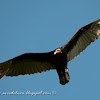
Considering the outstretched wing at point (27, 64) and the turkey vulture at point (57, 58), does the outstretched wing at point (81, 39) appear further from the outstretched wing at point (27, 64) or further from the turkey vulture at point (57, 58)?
the outstretched wing at point (27, 64)

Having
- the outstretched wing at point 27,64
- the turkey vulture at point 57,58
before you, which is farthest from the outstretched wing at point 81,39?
the outstretched wing at point 27,64

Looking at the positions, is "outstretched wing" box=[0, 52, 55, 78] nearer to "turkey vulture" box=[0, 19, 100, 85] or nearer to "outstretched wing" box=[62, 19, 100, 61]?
"turkey vulture" box=[0, 19, 100, 85]

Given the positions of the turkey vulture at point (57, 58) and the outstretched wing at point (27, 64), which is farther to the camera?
the outstretched wing at point (27, 64)

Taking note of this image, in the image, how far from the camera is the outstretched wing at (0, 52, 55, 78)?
1182cm

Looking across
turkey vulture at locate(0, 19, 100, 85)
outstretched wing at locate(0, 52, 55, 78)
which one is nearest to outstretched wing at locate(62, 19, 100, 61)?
turkey vulture at locate(0, 19, 100, 85)

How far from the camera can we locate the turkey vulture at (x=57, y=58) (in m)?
11.2

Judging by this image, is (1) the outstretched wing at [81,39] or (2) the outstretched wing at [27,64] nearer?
(1) the outstretched wing at [81,39]

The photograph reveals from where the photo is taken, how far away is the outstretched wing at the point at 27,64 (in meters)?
11.8

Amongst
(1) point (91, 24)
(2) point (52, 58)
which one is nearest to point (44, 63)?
(2) point (52, 58)

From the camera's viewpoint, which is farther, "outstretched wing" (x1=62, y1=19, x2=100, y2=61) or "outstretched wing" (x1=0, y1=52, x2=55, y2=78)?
"outstretched wing" (x1=0, y1=52, x2=55, y2=78)

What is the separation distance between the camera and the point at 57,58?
11.3 m

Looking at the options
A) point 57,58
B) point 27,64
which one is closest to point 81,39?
point 57,58

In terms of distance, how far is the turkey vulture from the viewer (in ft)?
36.9

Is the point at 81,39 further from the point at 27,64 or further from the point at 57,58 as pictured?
the point at 27,64
